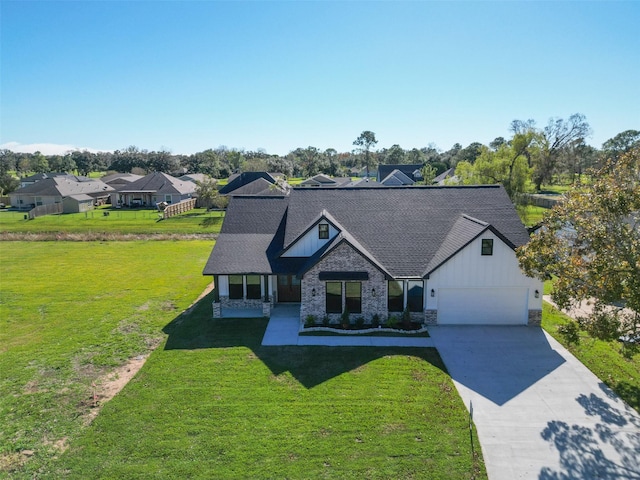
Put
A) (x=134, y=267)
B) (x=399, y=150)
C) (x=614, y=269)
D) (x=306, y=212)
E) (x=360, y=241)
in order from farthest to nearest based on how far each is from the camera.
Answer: (x=399, y=150) → (x=134, y=267) → (x=306, y=212) → (x=360, y=241) → (x=614, y=269)

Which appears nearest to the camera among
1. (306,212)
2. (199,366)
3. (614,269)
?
(614,269)

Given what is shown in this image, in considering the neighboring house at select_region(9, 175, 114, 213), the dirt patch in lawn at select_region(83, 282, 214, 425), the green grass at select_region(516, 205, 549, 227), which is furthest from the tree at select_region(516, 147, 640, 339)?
the neighboring house at select_region(9, 175, 114, 213)

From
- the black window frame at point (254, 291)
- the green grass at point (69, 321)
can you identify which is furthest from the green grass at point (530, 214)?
the green grass at point (69, 321)

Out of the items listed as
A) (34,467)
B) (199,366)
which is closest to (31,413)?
(34,467)

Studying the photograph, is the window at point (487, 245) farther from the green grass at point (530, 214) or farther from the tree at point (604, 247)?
the green grass at point (530, 214)

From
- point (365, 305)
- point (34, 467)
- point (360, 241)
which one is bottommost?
point (34, 467)

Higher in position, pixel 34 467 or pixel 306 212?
pixel 306 212

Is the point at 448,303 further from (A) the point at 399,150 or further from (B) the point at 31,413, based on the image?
(A) the point at 399,150

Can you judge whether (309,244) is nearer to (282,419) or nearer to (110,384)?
(282,419)
